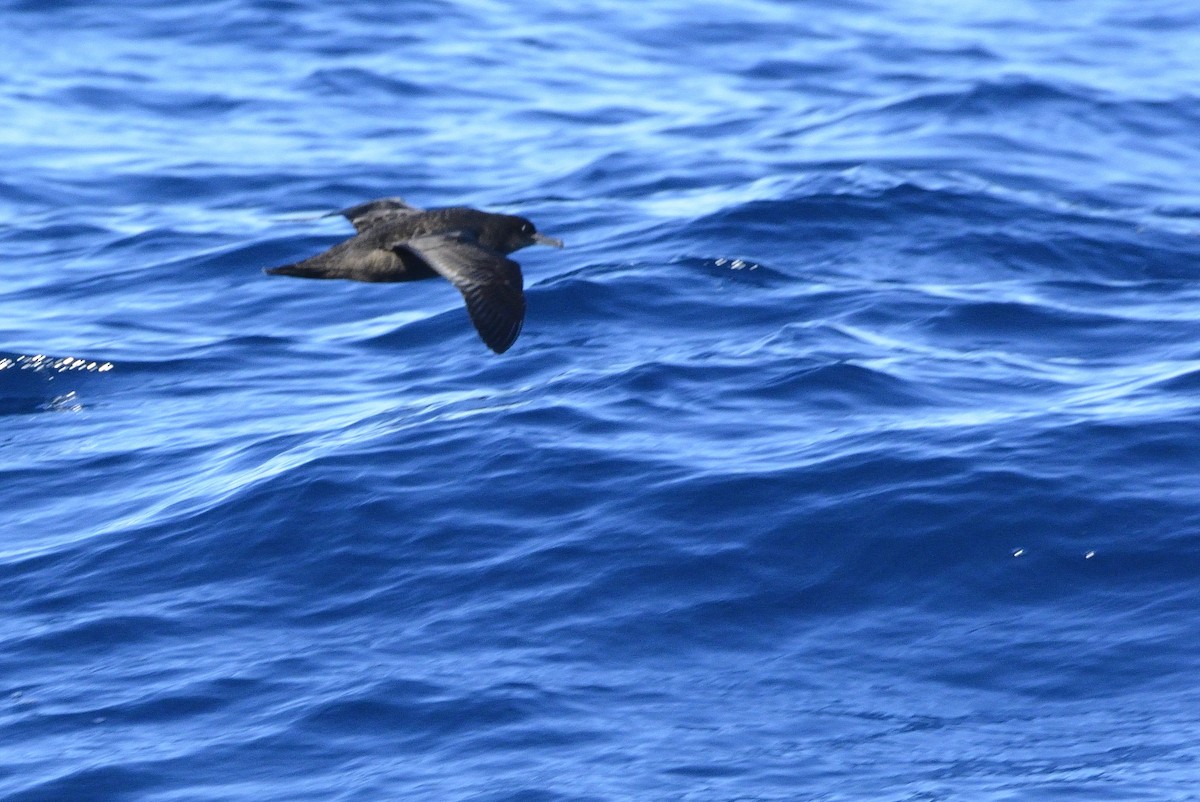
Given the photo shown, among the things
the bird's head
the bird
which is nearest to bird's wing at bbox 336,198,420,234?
the bird

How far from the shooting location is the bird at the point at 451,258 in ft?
A: 24.2

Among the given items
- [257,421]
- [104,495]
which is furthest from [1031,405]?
[104,495]

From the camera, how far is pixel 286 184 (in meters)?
15.0

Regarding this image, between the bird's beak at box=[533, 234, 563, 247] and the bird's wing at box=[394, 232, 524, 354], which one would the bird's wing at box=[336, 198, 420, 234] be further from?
the bird's wing at box=[394, 232, 524, 354]

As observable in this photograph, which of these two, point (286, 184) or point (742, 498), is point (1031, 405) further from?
point (286, 184)

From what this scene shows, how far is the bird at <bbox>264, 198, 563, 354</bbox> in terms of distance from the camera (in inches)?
290

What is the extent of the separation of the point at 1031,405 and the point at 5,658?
5.38 m

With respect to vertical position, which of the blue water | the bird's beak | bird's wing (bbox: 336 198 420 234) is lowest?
the blue water

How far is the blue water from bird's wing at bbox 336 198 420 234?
127 cm

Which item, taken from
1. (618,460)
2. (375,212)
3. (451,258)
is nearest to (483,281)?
(451,258)

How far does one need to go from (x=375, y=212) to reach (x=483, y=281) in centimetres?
181

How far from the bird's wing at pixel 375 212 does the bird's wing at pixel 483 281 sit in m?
0.89

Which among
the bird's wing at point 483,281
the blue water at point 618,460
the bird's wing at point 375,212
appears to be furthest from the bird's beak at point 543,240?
the blue water at point 618,460

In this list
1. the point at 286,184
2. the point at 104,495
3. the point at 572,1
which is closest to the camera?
the point at 104,495
